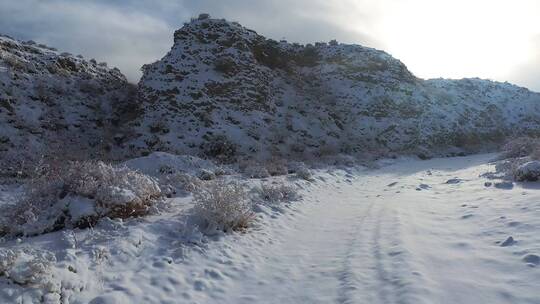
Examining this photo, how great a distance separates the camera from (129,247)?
22.3 feet

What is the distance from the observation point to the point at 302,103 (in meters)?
35.0

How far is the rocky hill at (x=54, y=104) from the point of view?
20.0m

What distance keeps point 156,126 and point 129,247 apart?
64.4 ft

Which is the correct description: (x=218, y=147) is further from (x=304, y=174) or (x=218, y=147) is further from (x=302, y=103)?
(x=302, y=103)

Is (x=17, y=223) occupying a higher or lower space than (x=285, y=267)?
higher

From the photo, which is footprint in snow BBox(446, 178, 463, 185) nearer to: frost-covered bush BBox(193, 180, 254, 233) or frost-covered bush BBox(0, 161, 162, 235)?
frost-covered bush BBox(193, 180, 254, 233)

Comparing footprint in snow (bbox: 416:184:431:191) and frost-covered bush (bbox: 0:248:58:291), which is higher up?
footprint in snow (bbox: 416:184:431:191)

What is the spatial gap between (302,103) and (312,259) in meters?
28.5

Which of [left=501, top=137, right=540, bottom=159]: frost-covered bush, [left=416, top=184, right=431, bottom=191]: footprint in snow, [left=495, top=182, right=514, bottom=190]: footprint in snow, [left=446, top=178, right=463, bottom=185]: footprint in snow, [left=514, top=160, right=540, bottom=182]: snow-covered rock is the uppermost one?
[left=501, top=137, right=540, bottom=159]: frost-covered bush

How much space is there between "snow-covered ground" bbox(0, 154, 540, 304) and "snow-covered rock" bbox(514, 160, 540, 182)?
1.78 metres

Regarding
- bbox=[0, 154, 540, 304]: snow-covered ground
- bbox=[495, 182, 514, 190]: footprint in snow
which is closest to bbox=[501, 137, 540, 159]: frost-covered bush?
bbox=[495, 182, 514, 190]: footprint in snow

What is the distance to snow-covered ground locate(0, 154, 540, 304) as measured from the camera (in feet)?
17.4

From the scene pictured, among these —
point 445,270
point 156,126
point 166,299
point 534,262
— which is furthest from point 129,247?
point 156,126

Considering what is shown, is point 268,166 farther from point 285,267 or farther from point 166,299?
point 166,299
